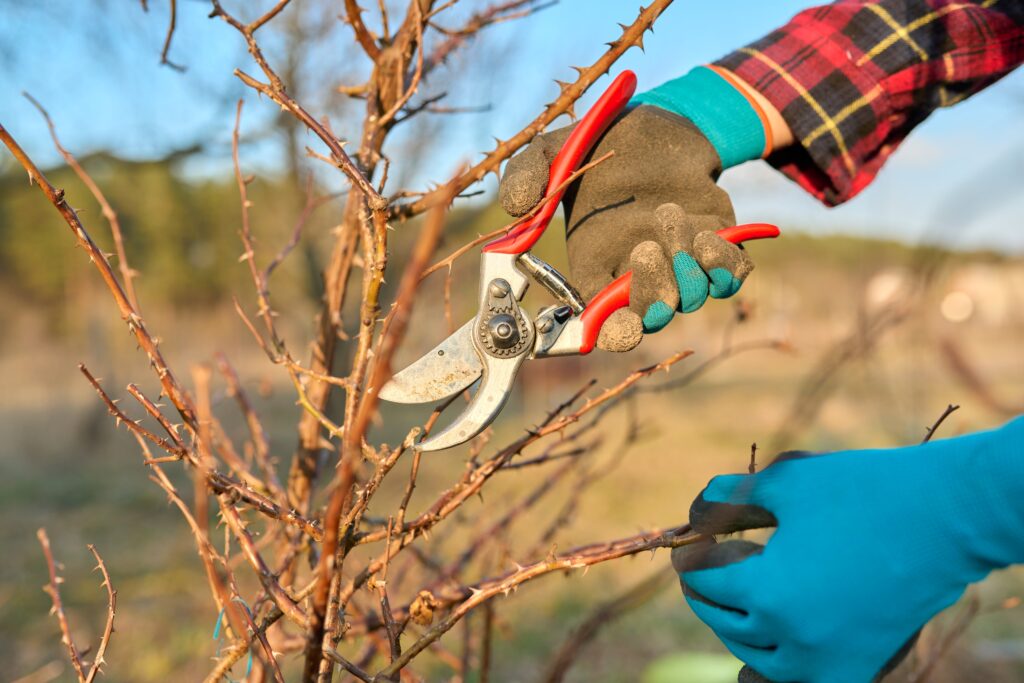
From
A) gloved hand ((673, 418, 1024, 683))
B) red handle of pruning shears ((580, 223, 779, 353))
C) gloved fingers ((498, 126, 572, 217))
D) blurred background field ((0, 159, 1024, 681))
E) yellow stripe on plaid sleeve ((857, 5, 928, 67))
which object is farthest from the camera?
blurred background field ((0, 159, 1024, 681))

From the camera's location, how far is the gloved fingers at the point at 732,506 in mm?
1078

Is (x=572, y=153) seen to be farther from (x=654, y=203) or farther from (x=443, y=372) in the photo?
(x=443, y=372)

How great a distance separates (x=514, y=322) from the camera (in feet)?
4.34

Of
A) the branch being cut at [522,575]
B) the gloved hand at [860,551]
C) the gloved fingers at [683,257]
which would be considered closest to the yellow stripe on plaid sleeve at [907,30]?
the gloved fingers at [683,257]

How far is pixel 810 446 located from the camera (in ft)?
30.1

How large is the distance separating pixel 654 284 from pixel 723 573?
1.53 feet

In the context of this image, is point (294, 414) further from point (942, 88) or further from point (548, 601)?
point (942, 88)

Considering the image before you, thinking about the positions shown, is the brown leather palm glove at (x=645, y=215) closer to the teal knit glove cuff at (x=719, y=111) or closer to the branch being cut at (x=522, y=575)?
the teal knit glove cuff at (x=719, y=111)

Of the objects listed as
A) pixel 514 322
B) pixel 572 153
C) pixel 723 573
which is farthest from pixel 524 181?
pixel 723 573

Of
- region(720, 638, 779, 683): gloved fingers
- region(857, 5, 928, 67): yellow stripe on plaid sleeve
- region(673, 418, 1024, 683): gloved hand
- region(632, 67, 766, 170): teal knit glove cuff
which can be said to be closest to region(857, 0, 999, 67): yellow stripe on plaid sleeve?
region(857, 5, 928, 67): yellow stripe on plaid sleeve

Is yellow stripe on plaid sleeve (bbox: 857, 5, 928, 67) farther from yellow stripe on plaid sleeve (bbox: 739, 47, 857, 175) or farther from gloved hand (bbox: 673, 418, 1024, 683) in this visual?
gloved hand (bbox: 673, 418, 1024, 683)

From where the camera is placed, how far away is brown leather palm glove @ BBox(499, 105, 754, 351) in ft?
4.07

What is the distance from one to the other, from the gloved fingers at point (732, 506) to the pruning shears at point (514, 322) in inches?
14.1

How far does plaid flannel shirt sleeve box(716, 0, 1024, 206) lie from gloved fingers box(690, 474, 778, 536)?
2.82ft
